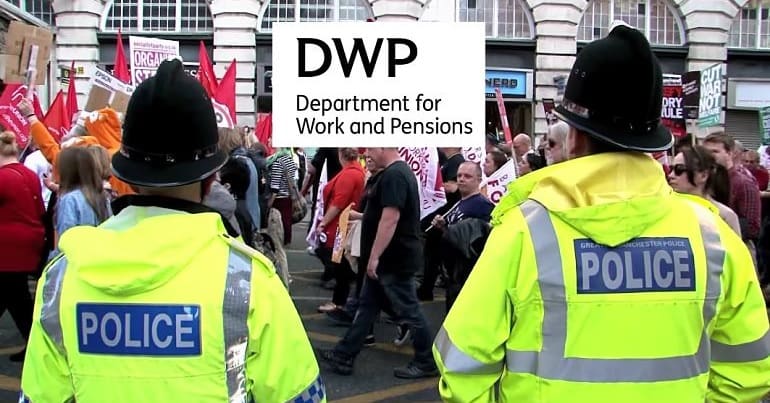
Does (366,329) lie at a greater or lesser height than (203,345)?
lesser

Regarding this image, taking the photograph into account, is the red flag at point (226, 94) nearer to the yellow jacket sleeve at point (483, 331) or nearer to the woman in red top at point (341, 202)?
the woman in red top at point (341, 202)

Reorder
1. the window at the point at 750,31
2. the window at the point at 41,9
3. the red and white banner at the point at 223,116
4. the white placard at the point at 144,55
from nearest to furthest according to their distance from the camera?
the red and white banner at the point at 223,116 < the white placard at the point at 144,55 < the window at the point at 41,9 < the window at the point at 750,31

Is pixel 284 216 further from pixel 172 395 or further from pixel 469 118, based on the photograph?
pixel 172 395

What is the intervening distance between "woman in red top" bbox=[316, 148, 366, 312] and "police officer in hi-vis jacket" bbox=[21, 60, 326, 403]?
5.55 metres

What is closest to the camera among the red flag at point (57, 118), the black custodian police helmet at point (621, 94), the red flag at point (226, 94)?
the black custodian police helmet at point (621, 94)

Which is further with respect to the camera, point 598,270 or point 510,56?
point 510,56

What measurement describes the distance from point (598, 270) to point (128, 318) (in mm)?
1098

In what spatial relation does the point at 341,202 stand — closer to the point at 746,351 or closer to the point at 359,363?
the point at 359,363

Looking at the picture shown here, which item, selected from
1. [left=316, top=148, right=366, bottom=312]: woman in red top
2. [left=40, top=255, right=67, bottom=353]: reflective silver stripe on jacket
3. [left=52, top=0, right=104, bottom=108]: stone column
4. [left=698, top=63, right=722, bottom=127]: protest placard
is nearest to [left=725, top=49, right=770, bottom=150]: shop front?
[left=698, top=63, right=722, bottom=127]: protest placard

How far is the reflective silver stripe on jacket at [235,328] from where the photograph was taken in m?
1.80

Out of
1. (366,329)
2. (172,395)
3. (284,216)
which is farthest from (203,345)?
(284,216)

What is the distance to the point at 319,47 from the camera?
4559 mm

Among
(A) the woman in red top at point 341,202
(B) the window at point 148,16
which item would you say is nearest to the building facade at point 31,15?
(B) the window at point 148,16

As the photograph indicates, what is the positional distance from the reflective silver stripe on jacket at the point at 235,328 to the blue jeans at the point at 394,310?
3708 mm
